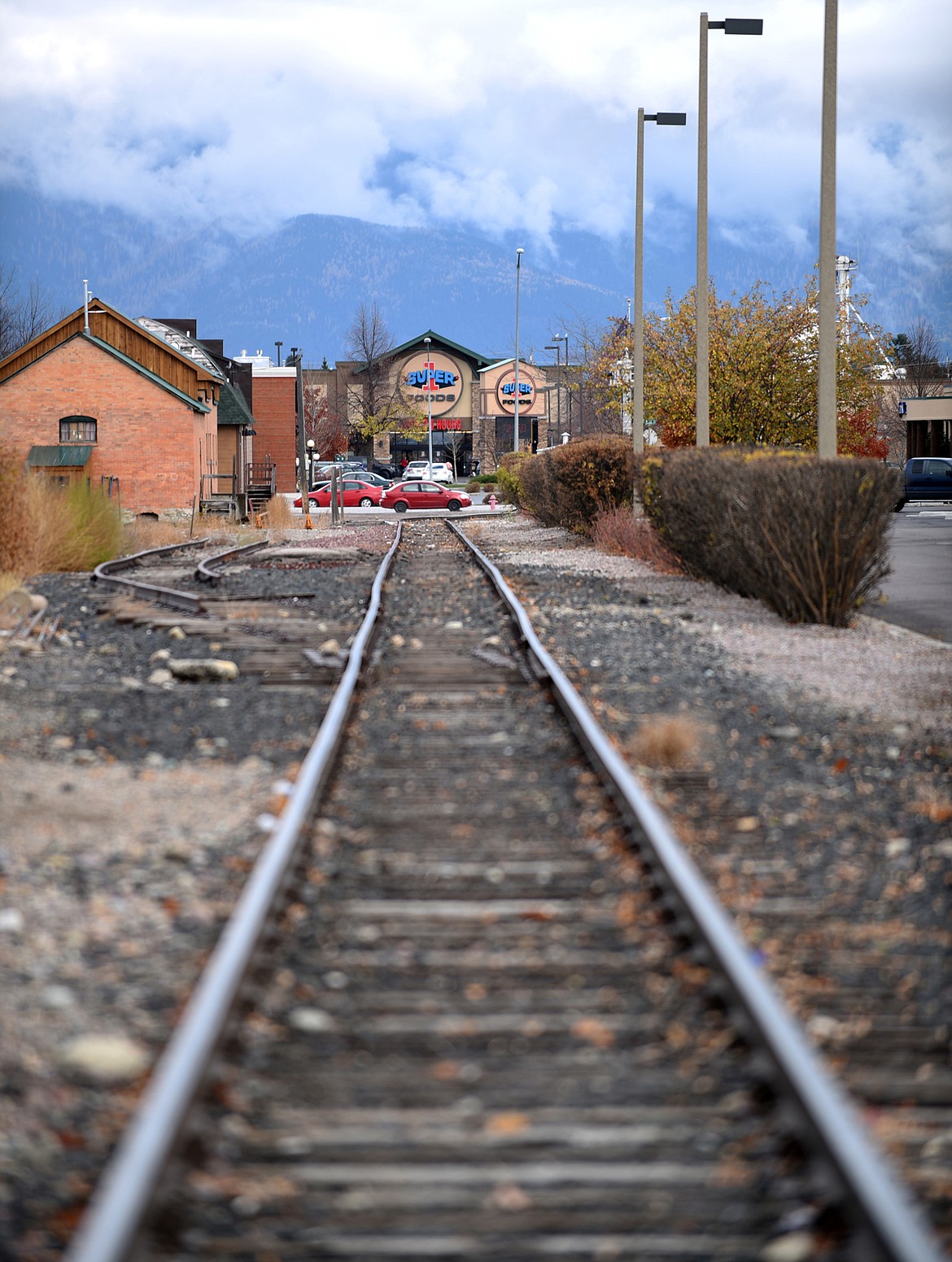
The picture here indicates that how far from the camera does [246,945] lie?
165 inches

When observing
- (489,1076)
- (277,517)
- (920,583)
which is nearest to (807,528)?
(920,583)

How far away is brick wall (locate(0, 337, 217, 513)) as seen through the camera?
4847 centimetres

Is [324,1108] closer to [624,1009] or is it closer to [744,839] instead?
[624,1009]

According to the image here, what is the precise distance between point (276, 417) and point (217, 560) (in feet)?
182

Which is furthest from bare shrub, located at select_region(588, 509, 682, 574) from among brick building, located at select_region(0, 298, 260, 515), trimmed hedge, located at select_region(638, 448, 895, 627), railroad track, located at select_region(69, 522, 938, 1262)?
brick building, located at select_region(0, 298, 260, 515)

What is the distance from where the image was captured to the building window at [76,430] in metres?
48.8

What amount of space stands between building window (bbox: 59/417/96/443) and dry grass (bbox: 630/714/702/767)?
4419 centimetres

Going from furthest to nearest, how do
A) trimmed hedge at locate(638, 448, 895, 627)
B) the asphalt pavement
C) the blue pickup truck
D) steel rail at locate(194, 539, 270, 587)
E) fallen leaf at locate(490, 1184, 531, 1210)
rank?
1. the blue pickup truck
2. steel rail at locate(194, 539, 270, 587)
3. the asphalt pavement
4. trimmed hedge at locate(638, 448, 895, 627)
5. fallen leaf at locate(490, 1184, 531, 1210)

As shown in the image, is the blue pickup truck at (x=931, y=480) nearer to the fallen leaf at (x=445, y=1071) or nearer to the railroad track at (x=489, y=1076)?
the railroad track at (x=489, y=1076)

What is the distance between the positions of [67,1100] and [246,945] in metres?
0.78

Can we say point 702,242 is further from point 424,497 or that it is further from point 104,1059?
point 424,497

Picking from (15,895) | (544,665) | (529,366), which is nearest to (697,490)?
(544,665)

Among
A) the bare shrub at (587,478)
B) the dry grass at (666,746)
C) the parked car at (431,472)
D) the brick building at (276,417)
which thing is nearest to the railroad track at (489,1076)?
the dry grass at (666,746)

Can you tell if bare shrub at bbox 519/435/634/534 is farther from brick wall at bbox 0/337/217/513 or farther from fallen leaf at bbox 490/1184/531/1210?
fallen leaf at bbox 490/1184/531/1210
